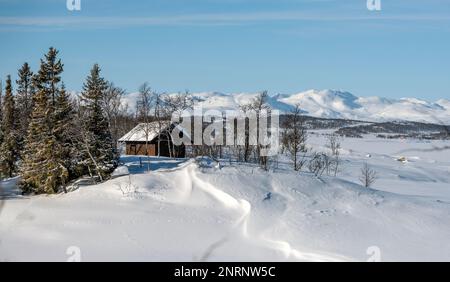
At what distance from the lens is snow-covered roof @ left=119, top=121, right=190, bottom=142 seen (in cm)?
4662

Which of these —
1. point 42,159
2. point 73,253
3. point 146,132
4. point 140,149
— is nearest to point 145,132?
point 146,132

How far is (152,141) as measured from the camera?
4947 cm

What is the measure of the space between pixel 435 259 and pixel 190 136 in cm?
3513

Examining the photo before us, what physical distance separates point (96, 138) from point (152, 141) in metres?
12.8

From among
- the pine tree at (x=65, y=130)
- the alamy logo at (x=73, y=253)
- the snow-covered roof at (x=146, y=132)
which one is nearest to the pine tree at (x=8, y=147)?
the pine tree at (x=65, y=130)

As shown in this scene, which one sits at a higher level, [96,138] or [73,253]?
[96,138]

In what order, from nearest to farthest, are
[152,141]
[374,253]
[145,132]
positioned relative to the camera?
[374,253]
[145,132]
[152,141]

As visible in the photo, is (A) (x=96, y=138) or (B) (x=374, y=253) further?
(A) (x=96, y=138)

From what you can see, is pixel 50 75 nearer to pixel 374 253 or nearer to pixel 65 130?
pixel 65 130

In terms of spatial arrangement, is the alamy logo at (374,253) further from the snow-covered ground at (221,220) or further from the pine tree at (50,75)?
the pine tree at (50,75)

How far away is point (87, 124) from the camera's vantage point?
3706cm

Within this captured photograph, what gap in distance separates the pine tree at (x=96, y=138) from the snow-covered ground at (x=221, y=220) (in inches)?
52.5

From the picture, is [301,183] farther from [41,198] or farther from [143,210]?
[41,198]

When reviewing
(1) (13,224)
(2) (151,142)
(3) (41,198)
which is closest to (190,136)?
(2) (151,142)
